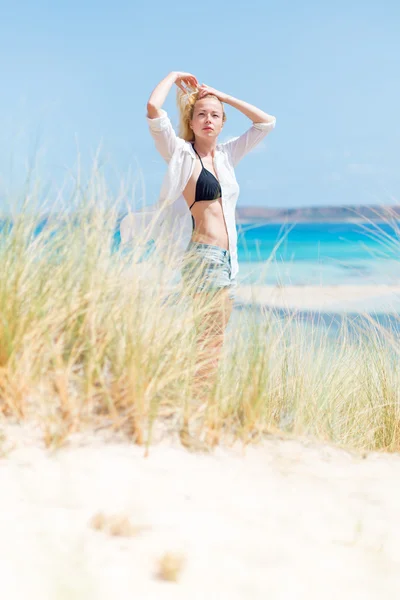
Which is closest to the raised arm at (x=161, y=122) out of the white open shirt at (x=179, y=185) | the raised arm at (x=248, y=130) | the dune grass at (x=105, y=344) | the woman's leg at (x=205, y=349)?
the white open shirt at (x=179, y=185)

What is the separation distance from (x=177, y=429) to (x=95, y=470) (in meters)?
0.47

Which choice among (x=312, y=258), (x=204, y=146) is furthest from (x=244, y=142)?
(x=312, y=258)

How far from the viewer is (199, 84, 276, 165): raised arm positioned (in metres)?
4.56

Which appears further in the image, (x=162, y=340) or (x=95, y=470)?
(x=162, y=340)

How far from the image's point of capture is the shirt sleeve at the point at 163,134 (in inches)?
160

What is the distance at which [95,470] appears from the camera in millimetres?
2506

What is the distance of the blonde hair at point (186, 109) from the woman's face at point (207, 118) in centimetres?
8

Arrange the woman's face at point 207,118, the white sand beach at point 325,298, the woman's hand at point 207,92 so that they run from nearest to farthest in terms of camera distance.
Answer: the white sand beach at point 325,298 → the woman's face at point 207,118 → the woman's hand at point 207,92

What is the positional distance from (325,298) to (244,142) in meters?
1.44

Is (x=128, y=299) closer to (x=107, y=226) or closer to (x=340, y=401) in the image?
(x=107, y=226)

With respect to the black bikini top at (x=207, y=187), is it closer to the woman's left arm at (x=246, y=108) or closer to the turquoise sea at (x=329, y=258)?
the turquoise sea at (x=329, y=258)

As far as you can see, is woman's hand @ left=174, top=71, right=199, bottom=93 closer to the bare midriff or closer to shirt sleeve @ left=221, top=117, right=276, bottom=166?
shirt sleeve @ left=221, top=117, right=276, bottom=166

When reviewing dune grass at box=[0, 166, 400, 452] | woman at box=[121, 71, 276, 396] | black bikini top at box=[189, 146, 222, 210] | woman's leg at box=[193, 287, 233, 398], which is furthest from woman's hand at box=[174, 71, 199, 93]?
woman's leg at box=[193, 287, 233, 398]

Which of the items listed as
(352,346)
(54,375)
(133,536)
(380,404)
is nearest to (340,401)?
(380,404)
